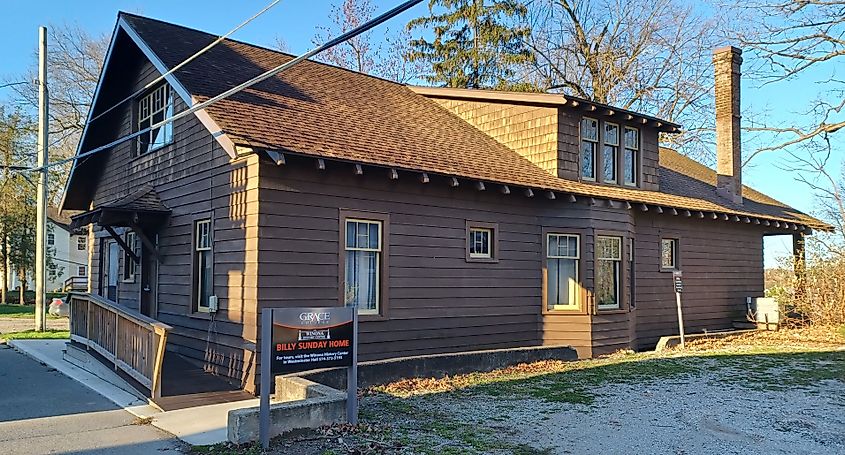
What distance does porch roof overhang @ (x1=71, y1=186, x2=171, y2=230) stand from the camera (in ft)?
35.5

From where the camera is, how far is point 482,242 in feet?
40.5

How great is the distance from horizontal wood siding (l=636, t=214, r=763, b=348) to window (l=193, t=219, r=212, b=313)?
9206 mm

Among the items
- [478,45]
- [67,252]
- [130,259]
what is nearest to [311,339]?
[130,259]

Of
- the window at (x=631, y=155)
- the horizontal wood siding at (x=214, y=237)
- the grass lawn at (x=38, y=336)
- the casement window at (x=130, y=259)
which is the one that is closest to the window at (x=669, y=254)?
the window at (x=631, y=155)

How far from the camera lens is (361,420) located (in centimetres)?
750

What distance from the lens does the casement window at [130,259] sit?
13645mm

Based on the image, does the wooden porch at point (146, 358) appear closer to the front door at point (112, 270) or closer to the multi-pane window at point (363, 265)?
the multi-pane window at point (363, 265)

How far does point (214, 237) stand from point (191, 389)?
8.05 feet

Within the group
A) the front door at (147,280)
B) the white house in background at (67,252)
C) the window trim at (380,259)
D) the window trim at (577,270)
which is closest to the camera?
the window trim at (380,259)

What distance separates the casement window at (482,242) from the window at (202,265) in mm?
4437

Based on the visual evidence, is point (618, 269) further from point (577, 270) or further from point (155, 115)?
point (155, 115)

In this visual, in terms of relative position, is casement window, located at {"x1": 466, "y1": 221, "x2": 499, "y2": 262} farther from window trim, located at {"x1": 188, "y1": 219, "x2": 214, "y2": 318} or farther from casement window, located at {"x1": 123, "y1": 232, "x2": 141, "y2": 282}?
casement window, located at {"x1": 123, "y1": 232, "x2": 141, "y2": 282}

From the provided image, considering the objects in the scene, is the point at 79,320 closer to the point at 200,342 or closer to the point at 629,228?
the point at 200,342

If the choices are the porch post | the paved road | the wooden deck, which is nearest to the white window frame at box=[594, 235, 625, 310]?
the porch post
